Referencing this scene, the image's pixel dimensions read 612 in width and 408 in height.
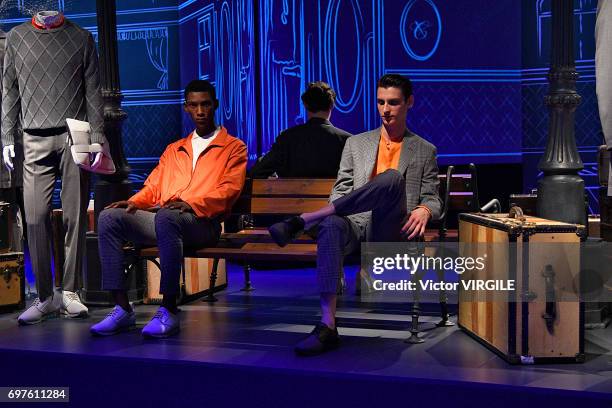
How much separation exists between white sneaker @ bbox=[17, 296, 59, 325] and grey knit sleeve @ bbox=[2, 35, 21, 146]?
1.02 m

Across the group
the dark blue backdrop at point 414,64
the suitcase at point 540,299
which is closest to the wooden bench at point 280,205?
the suitcase at point 540,299

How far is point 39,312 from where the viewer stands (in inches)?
194

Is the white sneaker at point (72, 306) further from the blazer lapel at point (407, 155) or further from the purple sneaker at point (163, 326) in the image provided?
the blazer lapel at point (407, 155)

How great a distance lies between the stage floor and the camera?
11.3 feet

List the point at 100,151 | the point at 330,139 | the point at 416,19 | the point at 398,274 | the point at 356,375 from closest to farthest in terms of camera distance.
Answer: the point at 356,375 < the point at 398,274 < the point at 100,151 < the point at 330,139 < the point at 416,19

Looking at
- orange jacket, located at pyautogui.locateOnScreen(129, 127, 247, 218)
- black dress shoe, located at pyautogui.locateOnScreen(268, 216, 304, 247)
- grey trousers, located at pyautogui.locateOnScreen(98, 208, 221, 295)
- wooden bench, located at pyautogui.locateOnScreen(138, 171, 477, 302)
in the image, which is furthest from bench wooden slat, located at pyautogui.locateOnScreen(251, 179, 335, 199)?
black dress shoe, located at pyautogui.locateOnScreen(268, 216, 304, 247)

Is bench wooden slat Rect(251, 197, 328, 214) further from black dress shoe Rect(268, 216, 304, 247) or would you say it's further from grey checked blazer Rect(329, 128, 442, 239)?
black dress shoe Rect(268, 216, 304, 247)

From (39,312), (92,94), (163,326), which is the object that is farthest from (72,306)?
(92,94)

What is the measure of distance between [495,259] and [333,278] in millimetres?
793

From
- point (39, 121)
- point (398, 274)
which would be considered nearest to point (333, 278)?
point (398, 274)

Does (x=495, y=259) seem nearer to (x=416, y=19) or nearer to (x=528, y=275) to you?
(x=528, y=275)

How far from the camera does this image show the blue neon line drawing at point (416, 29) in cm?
777

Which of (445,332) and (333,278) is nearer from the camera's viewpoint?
(333,278)

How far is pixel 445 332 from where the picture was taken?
14.6 ft
